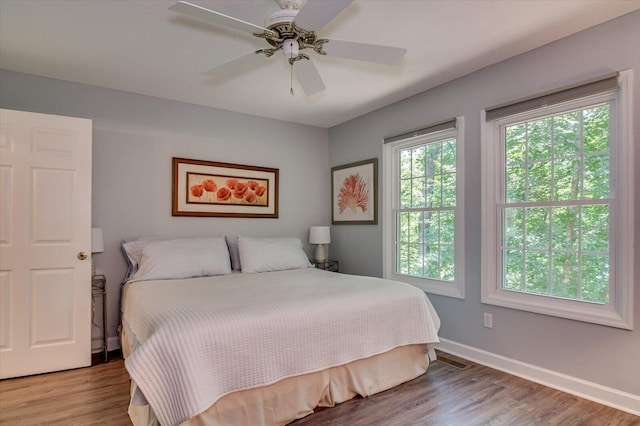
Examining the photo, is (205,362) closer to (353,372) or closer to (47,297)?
(353,372)

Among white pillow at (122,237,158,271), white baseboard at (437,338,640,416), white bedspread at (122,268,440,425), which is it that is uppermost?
white pillow at (122,237,158,271)

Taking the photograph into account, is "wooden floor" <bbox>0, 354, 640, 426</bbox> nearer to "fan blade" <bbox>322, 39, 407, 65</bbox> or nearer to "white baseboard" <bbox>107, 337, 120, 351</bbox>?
"white baseboard" <bbox>107, 337, 120, 351</bbox>

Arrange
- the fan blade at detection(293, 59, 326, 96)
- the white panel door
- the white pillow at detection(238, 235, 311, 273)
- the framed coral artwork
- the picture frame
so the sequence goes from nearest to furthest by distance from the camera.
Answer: the fan blade at detection(293, 59, 326, 96), the white panel door, the white pillow at detection(238, 235, 311, 273), the picture frame, the framed coral artwork

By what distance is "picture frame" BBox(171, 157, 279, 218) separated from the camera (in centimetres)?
376

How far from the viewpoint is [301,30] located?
1980 millimetres

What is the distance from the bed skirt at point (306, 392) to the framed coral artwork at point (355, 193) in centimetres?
178

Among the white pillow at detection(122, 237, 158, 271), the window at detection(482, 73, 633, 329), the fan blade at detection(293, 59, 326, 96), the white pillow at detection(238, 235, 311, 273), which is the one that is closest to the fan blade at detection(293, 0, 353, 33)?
the fan blade at detection(293, 59, 326, 96)

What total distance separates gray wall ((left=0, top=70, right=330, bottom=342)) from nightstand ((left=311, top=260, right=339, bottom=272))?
1.59ft

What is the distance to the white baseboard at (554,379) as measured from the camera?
221 centimetres

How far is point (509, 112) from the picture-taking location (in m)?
2.79

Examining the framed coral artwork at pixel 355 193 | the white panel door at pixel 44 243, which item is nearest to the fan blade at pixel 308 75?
the framed coral artwork at pixel 355 193

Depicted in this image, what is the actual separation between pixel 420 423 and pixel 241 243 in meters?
2.32

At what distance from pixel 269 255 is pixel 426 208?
1645 mm

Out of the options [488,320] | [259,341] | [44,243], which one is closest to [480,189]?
[488,320]
